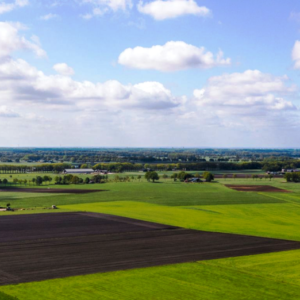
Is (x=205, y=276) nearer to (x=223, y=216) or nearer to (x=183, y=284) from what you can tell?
(x=183, y=284)

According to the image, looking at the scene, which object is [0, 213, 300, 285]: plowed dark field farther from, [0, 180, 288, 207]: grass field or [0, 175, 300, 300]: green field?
[0, 180, 288, 207]: grass field

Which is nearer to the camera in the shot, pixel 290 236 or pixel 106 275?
pixel 106 275

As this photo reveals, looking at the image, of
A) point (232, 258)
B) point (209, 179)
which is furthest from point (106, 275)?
point (209, 179)

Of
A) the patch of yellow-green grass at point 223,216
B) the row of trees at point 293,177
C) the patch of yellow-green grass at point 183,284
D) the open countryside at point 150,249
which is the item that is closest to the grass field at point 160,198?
the open countryside at point 150,249

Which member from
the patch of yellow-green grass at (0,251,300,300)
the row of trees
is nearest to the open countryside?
the patch of yellow-green grass at (0,251,300,300)

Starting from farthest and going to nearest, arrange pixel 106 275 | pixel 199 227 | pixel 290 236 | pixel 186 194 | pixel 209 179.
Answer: pixel 209 179 → pixel 186 194 → pixel 199 227 → pixel 290 236 → pixel 106 275

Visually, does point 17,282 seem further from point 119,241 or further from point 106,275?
point 119,241

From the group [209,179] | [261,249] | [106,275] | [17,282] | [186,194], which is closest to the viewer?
[17,282]

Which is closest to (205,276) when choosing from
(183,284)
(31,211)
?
(183,284)
